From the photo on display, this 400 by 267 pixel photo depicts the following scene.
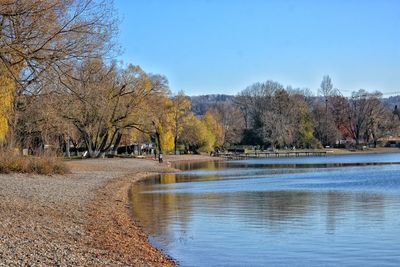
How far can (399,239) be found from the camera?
715 inches

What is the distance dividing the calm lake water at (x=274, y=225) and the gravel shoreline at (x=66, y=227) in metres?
1.07

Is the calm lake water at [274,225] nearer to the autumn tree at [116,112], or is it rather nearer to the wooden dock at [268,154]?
the autumn tree at [116,112]

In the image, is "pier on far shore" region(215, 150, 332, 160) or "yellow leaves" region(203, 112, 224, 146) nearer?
"yellow leaves" region(203, 112, 224, 146)

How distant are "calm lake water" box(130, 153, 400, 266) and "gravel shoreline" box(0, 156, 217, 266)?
107cm

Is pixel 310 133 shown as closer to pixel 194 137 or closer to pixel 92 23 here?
pixel 194 137

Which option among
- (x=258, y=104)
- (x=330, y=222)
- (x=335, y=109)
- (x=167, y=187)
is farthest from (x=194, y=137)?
(x=330, y=222)

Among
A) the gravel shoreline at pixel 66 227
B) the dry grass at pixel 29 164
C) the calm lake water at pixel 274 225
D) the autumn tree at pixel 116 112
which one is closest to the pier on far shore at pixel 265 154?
the autumn tree at pixel 116 112

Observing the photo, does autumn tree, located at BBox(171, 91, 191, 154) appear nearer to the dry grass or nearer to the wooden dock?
the wooden dock

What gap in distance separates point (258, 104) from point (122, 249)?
111 meters

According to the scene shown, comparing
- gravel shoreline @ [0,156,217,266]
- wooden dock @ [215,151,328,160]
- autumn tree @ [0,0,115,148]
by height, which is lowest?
gravel shoreline @ [0,156,217,266]

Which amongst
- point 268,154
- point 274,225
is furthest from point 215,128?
point 274,225

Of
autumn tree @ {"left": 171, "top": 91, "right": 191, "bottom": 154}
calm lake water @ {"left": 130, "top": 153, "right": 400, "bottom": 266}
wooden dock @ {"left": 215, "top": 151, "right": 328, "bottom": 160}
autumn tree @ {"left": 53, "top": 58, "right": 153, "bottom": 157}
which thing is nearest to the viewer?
calm lake water @ {"left": 130, "top": 153, "right": 400, "bottom": 266}

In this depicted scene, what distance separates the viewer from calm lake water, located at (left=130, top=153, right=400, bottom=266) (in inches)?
623

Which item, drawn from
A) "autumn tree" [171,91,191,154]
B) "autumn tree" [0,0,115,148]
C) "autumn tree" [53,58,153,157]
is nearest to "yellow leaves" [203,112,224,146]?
"autumn tree" [171,91,191,154]
